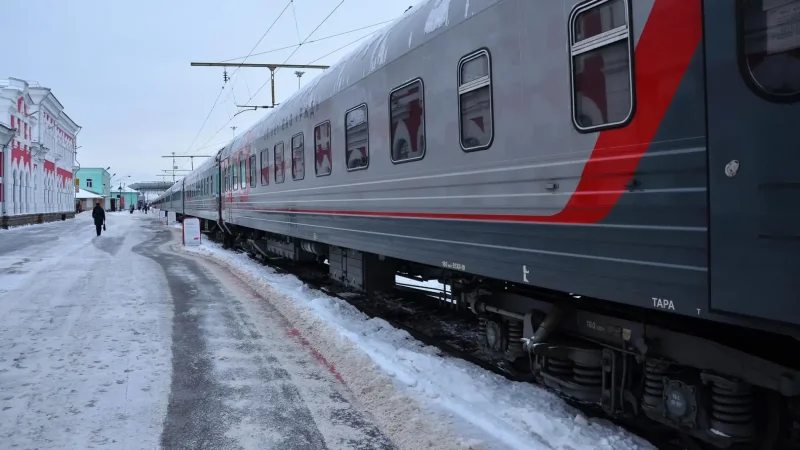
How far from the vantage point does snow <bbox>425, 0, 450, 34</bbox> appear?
5.23m

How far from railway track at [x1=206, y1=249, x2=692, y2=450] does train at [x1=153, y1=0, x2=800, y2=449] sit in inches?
8.8

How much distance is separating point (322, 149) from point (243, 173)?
6.73m

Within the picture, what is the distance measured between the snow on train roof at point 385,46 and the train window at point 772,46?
6.81ft

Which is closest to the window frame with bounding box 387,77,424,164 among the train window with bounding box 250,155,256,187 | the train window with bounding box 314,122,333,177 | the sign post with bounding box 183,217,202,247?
the train window with bounding box 314,122,333,177

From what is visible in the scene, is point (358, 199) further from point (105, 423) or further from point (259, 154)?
point (259, 154)

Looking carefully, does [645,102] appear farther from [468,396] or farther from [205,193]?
[205,193]

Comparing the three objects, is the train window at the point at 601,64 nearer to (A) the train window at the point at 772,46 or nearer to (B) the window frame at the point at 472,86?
(A) the train window at the point at 772,46

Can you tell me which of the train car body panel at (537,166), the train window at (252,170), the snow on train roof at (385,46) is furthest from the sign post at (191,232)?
the train car body panel at (537,166)

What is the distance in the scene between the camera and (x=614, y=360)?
3779 mm

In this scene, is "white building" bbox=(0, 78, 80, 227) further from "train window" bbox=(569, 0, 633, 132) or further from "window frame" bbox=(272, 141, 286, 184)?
"train window" bbox=(569, 0, 633, 132)

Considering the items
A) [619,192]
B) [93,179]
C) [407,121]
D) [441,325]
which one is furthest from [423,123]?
[93,179]

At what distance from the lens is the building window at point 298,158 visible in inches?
368

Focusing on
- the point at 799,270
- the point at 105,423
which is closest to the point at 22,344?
the point at 105,423

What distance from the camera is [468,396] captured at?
14.9 ft
